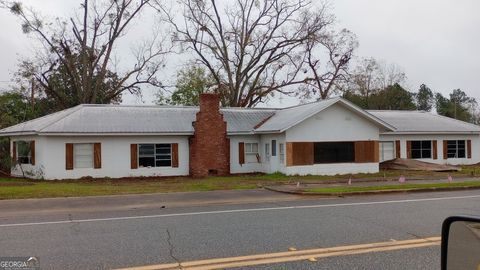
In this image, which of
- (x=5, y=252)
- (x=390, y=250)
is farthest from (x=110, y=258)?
(x=390, y=250)

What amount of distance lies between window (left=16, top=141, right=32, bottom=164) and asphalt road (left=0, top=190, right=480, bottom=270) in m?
12.8

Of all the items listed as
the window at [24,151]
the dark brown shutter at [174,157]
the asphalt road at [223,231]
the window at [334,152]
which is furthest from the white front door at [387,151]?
the window at [24,151]

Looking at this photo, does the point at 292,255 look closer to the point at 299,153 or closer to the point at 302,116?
the point at 302,116

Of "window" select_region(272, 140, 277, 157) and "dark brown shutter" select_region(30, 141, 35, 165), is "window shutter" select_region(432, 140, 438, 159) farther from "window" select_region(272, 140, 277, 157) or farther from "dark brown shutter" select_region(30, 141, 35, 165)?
"dark brown shutter" select_region(30, 141, 35, 165)

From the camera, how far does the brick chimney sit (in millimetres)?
26656

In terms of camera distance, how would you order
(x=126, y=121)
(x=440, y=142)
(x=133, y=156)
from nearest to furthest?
1. (x=133, y=156)
2. (x=126, y=121)
3. (x=440, y=142)

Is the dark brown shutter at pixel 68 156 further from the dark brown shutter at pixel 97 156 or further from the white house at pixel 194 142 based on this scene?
the dark brown shutter at pixel 97 156

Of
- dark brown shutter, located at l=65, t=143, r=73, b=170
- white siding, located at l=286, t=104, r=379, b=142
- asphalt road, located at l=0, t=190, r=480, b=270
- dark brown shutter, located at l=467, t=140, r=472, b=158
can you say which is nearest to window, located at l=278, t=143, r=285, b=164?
white siding, located at l=286, t=104, r=379, b=142

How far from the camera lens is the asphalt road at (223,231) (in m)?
6.75

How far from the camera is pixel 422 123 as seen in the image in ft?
112

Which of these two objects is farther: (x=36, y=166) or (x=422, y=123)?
(x=422, y=123)

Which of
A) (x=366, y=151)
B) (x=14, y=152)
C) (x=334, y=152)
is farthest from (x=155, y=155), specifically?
(x=366, y=151)

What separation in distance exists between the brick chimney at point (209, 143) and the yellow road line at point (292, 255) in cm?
1939

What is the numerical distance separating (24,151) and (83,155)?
3.53 meters
